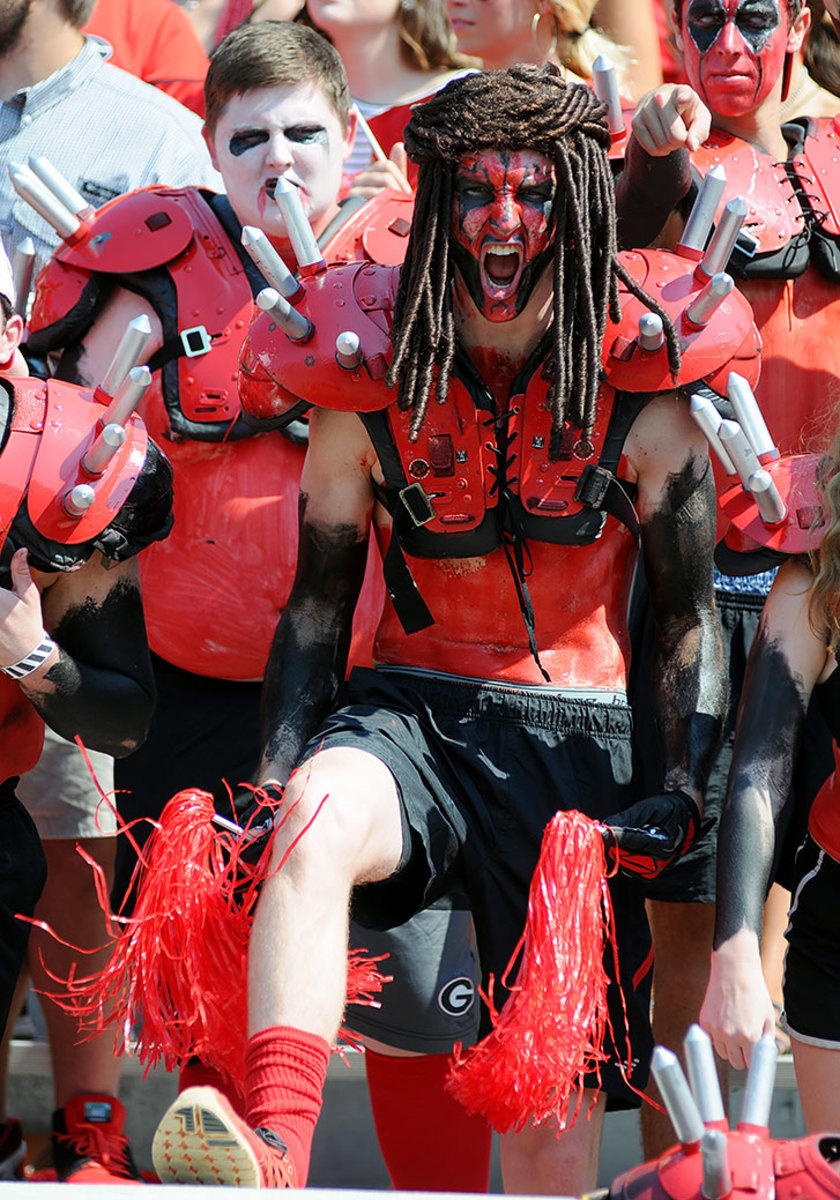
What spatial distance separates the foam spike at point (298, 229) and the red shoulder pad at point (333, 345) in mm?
21

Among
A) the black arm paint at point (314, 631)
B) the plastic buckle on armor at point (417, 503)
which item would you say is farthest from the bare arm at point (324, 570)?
the plastic buckle on armor at point (417, 503)

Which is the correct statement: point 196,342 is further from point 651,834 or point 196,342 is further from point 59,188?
point 651,834

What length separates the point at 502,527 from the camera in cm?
296

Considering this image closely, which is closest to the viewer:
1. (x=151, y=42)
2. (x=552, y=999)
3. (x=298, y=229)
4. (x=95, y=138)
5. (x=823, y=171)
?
(x=552, y=999)

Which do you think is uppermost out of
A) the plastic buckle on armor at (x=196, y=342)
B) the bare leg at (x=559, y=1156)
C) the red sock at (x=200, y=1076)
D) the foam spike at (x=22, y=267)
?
the foam spike at (x=22, y=267)

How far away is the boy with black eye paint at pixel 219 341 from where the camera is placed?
3.64 meters

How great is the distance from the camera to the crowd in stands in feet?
9.45

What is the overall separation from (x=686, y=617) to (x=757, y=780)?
321 mm

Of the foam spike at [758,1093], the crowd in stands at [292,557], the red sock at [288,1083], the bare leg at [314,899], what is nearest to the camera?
the foam spike at [758,1093]

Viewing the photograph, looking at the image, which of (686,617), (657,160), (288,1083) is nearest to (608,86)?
(657,160)

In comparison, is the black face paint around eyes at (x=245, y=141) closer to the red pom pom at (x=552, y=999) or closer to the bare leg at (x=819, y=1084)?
the red pom pom at (x=552, y=999)

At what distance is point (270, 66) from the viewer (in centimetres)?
370

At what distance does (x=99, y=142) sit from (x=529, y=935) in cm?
233

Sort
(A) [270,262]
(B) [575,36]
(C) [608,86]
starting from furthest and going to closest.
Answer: (B) [575,36] < (C) [608,86] < (A) [270,262]
